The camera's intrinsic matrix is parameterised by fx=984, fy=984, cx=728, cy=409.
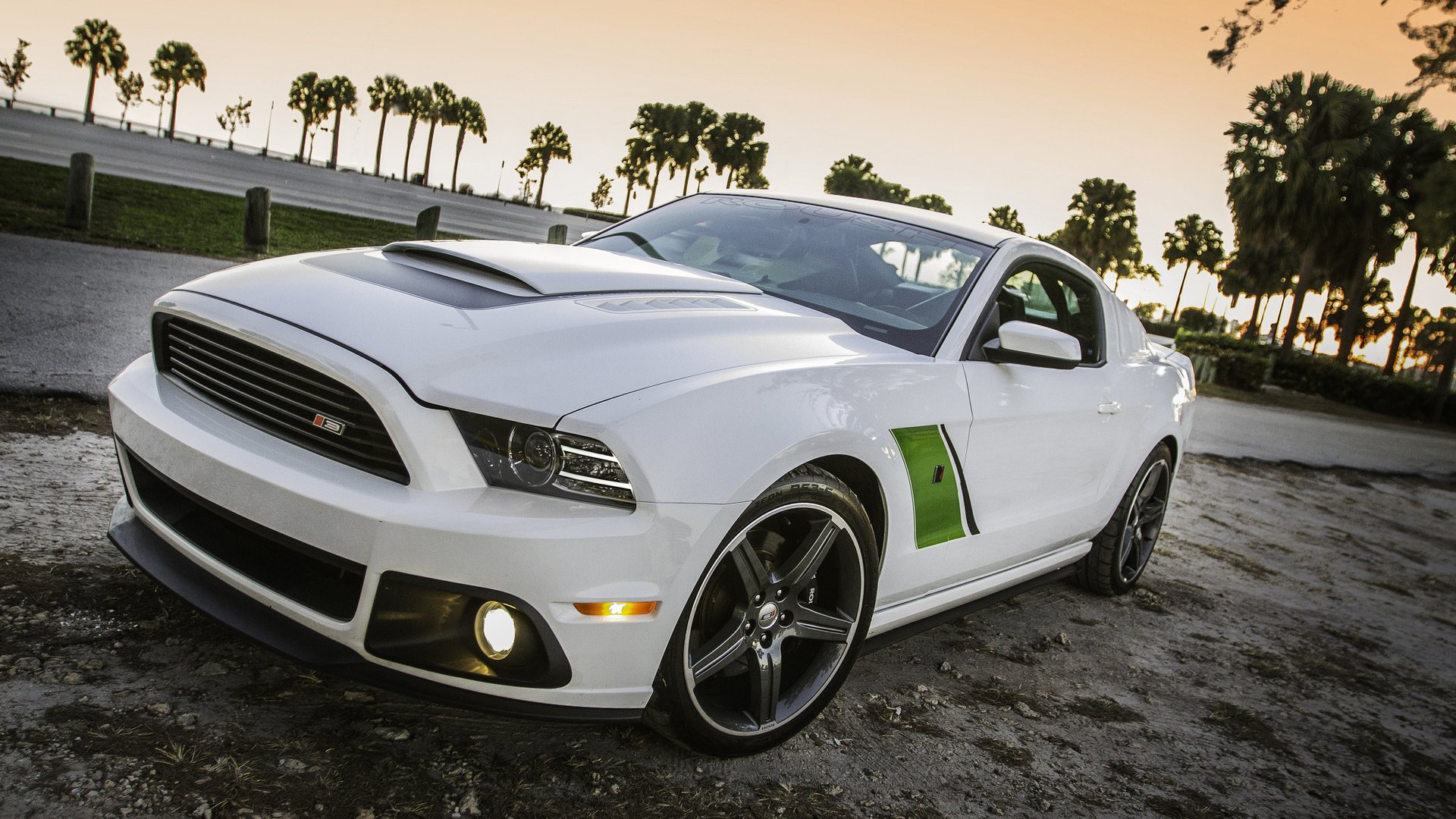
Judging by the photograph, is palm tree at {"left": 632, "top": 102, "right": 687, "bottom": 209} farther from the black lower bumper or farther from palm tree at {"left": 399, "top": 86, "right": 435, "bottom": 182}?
the black lower bumper

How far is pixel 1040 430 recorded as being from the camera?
3.30 meters

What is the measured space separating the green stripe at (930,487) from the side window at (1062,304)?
1.03m

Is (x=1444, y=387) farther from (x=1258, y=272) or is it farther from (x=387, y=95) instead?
(x=387, y=95)

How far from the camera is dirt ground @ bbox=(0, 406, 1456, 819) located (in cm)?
205

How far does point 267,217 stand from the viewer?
12.3m

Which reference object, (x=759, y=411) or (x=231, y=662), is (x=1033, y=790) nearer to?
(x=759, y=411)

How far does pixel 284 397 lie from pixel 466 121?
12195 centimetres

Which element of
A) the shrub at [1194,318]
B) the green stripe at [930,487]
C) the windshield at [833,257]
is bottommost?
the green stripe at [930,487]

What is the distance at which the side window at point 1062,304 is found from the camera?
3.76 m

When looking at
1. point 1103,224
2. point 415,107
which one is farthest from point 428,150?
point 1103,224

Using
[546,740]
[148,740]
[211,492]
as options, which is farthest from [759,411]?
[148,740]

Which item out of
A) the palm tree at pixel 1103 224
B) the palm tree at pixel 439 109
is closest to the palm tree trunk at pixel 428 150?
the palm tree at pixel 439 109

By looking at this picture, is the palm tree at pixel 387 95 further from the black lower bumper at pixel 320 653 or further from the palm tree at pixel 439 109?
the black lower bumper at pixel 320 653

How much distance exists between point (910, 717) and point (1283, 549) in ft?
15.4
